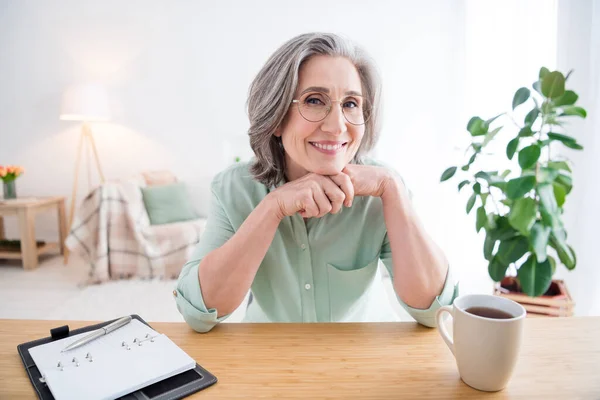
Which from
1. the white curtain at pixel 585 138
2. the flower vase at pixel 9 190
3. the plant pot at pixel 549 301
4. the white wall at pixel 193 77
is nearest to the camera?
the plant pot at pixel 549 301

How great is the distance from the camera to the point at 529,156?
1.64 ft

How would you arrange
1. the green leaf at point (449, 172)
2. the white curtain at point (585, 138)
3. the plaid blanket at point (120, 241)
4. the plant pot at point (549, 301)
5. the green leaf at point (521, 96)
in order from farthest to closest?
the plaid blanket at point (120, 241) < the white curtain at point (585, 138) < the plant pot at point (549, 301) < the green leaf at point (449, 172) < the green leaf at point (521, 96)

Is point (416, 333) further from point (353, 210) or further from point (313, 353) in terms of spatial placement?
point (353, 210)

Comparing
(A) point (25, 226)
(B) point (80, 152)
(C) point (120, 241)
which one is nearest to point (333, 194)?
(C) point (120, 241)

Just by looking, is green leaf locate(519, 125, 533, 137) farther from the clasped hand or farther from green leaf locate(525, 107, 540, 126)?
the clasped hand

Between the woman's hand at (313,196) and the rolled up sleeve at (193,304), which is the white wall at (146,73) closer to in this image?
the woman's hand at (313,196)

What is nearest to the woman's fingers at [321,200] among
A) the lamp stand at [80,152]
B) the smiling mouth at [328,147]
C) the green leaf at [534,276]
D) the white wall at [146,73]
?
the smiling mouth at [328,147]

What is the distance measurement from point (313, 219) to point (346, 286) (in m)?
0.19

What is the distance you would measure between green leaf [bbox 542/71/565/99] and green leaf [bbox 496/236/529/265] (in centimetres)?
18

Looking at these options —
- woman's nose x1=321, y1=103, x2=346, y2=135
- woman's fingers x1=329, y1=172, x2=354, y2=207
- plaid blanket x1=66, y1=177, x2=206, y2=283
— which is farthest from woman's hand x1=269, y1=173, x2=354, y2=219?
plaid blanket x1=66, y1=177, x2=206, y2=283

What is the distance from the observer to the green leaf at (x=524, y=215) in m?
0.47

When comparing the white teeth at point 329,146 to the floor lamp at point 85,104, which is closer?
the white teeth at point 329,146

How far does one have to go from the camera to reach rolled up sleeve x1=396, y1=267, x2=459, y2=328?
0.78m

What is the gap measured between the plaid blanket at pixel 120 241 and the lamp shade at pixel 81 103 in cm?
90
